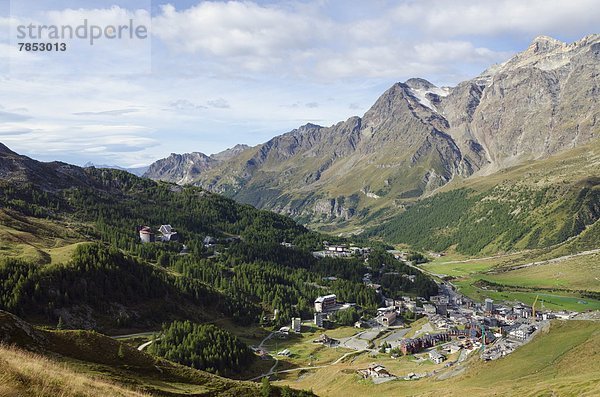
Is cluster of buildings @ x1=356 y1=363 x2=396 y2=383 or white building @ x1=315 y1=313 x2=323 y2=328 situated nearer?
cluster of buildings @ x1=356 y1=363 x2=396 y2=383

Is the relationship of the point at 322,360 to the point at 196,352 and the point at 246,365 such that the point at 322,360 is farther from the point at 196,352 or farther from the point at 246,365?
A: the point at 196,352

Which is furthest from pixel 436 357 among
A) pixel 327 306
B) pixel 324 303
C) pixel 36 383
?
pixel 36 383

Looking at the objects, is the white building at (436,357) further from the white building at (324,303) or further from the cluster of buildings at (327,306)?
the white building at (324,303)

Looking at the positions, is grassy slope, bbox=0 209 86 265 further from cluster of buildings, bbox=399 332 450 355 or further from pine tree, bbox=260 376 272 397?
cluster of buildings, bbox=399 332 450 355

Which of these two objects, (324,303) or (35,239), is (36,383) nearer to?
(35,239)

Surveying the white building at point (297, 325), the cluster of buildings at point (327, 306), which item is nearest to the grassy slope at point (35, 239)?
the white building at point (297, 325)

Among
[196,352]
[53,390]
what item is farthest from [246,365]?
[53,390]

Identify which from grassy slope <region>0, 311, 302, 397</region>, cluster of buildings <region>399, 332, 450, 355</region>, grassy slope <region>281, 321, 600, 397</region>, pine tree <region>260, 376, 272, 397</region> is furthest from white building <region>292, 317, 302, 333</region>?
pine tree <region>260, 376, 272, 397</region>

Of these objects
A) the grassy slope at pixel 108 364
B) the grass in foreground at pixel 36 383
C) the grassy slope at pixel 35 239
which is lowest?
the grassy slope at pixel 108 364
